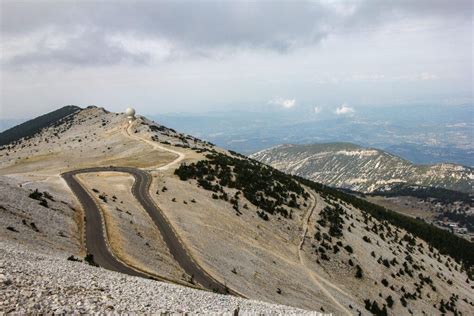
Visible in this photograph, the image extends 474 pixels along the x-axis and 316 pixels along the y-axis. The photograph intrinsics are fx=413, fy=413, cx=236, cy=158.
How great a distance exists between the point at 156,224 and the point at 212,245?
302 inches

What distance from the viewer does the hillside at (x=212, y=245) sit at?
25516 mm

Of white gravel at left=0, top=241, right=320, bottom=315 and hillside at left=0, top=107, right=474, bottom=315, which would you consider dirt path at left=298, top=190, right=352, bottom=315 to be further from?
white gravel at left=0, top=241, right=320, bottom=315

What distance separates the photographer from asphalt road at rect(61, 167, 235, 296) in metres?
36.6

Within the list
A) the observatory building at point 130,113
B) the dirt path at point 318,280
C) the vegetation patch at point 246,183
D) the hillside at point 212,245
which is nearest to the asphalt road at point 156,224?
the hillside at point 212,245

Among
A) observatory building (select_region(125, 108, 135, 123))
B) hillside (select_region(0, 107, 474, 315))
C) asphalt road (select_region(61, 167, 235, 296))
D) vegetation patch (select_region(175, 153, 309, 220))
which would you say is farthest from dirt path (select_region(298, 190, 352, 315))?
observatory building (select_region(125, 108, 135, 123))

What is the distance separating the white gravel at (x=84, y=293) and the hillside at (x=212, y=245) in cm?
11

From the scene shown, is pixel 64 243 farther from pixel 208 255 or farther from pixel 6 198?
pixel 208 255

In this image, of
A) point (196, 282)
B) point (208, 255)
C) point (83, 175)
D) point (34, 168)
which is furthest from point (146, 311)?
point (34, 168)

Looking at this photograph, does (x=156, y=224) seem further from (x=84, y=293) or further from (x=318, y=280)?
(x=84, y=293)

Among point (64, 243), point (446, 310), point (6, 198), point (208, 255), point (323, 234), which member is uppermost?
point (6, 198)

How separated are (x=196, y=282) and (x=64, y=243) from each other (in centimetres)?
1230

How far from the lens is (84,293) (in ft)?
67.4

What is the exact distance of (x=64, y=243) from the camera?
121ft

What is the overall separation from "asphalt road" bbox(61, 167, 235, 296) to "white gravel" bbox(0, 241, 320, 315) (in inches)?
336
